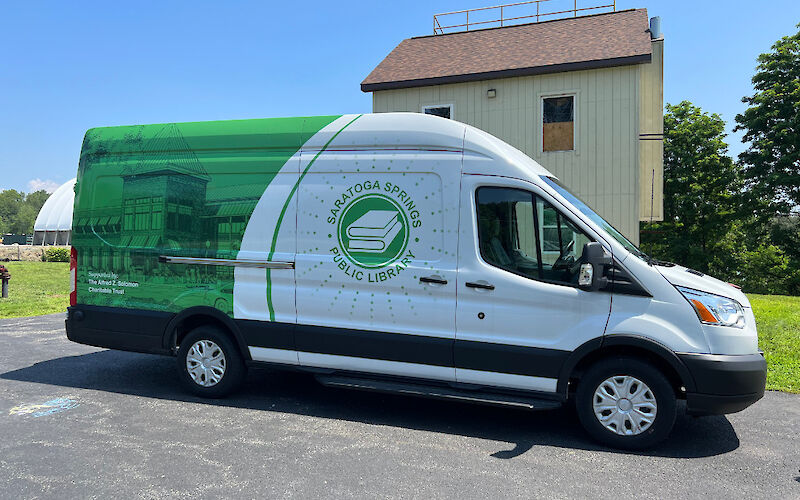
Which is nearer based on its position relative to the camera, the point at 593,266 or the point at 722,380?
the point at 722,380

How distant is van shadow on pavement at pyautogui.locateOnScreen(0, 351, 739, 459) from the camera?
470 centimetres

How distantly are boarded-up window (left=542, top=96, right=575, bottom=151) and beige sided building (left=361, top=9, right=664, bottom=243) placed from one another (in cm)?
2

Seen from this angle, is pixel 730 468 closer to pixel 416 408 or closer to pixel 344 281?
pixel 416 408

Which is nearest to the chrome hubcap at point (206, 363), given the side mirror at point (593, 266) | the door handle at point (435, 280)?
the door handle at point (435, 280)

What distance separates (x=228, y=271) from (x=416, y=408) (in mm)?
2306

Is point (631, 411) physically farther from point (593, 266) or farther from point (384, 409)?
point (384, 409)

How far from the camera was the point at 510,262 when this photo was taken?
4824 mm

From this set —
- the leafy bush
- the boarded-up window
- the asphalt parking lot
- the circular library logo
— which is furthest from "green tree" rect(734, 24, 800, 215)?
the leafy bush

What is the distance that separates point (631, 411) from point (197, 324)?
13.9 ft

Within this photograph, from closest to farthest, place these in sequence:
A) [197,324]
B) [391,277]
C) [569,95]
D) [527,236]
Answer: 1. [527,236]
2. [391,277]
3. [197,324]
4. [569,95]

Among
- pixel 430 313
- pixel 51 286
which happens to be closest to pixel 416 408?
pixel 430 313

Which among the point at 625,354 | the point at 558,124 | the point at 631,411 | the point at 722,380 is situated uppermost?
the point at 558,124

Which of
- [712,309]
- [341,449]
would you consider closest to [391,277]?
[341,449]

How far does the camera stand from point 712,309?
4363mm
